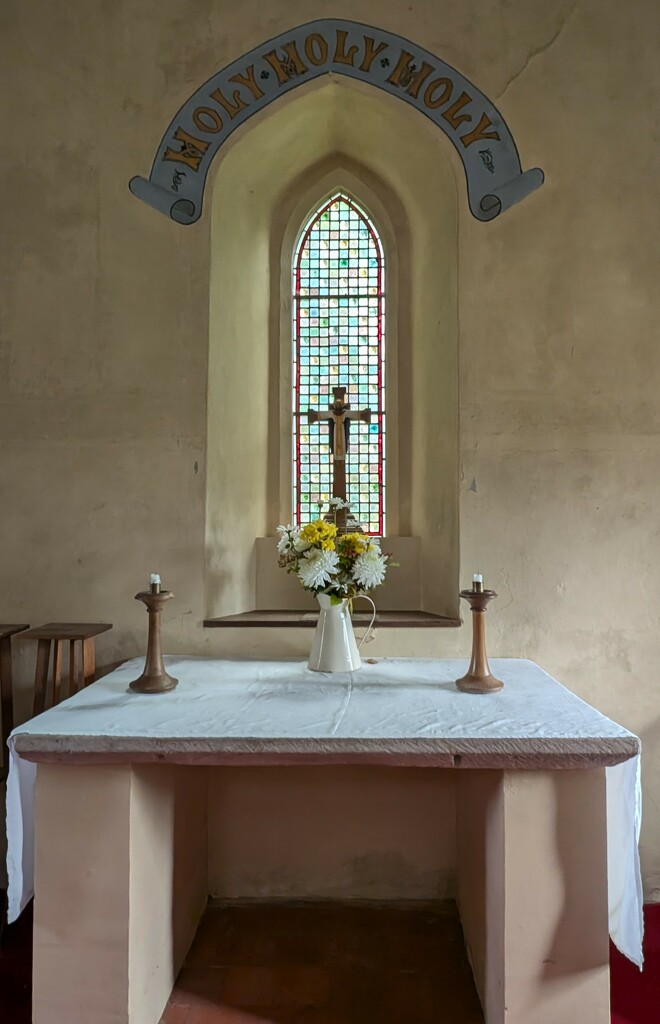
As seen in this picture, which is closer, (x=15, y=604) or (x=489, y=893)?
(x=489, y=893)

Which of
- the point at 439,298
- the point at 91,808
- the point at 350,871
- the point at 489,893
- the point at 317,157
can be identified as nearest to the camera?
the point at 91,808

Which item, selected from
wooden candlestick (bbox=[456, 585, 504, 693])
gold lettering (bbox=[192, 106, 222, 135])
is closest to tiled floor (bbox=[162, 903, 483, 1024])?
wooden candlestick (bbox=[456, 585, 504, 693])

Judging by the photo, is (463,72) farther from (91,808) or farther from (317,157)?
(91,808)

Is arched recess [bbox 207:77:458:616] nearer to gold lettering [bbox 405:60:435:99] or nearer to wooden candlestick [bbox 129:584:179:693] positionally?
gold lettering [bbox 405:60:435:99]

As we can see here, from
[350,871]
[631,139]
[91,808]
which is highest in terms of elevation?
[631,139]

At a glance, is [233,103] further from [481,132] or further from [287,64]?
[481,132]

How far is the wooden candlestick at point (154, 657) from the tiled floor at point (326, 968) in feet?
3.66

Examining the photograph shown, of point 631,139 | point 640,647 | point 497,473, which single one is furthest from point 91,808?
point 631,139

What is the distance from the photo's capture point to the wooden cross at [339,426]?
11.7 feet

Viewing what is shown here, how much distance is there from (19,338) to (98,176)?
0.87 metres

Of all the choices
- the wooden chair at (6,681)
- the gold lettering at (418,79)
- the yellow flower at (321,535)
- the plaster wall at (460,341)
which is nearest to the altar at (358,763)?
the yellow flower at (321,535)

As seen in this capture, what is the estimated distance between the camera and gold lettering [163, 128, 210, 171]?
3.22 meters

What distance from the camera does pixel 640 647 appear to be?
10.1ft

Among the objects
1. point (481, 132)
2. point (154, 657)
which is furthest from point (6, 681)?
point (481, 132)
